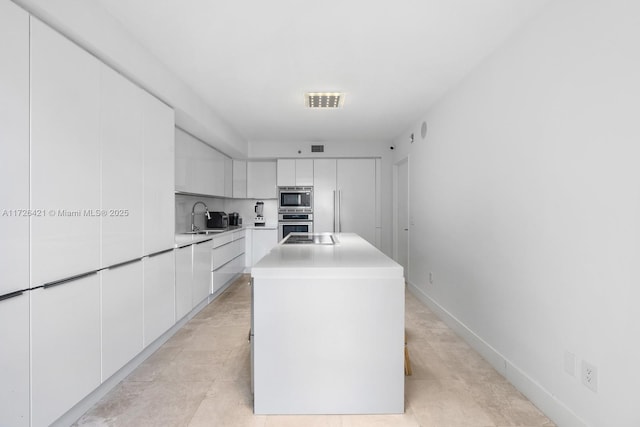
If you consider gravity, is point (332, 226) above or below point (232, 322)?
above

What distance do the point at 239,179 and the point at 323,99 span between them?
2.97 metres

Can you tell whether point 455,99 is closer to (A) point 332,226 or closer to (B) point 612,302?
(B) point 612,302

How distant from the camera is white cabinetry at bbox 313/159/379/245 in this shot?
606 cm

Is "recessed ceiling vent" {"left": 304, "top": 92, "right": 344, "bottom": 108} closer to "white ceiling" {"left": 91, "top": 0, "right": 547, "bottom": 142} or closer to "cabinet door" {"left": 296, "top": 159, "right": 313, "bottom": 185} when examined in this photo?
"white ceiling" {"left": 91, "top": 0, "right": 547, "bottom": 142}

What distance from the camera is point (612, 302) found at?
1.52 m

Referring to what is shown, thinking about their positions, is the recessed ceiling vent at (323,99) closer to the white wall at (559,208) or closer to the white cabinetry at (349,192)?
the white wall at (559,208)

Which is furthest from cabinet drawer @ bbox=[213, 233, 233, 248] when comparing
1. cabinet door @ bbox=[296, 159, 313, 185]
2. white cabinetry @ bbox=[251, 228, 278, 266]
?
cabinet door @ bbox=[296, 159, 313, 185]

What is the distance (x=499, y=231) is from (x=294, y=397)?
5.84ft

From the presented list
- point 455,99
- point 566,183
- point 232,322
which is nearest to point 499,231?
point 566,183

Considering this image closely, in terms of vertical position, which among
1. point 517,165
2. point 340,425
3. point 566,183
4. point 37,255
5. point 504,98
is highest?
point 504,98

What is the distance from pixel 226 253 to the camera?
488 cm

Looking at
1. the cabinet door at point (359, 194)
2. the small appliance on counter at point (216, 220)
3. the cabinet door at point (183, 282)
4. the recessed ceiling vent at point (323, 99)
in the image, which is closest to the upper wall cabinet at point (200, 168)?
the small appliance on counter at point (216, 220)

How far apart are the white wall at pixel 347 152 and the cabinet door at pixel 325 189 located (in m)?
0.17

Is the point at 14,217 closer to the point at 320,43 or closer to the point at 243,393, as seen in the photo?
the point at 243,393
